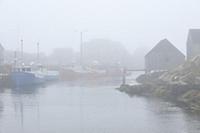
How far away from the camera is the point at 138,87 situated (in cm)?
3891

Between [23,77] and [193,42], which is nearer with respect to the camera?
[23,77]

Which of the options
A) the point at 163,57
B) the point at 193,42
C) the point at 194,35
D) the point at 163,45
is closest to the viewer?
the point at 193,42

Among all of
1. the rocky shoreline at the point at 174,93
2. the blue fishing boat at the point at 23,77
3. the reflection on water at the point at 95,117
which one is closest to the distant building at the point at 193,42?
the rocky shoreline at the point at 174,93

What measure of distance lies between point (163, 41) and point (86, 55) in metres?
56.8

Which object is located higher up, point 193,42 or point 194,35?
point 194,35

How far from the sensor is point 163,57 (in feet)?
190

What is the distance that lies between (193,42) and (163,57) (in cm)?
451

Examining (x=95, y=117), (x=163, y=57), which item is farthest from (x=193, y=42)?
(x=95, y=117)

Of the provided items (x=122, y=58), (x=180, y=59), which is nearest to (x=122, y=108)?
(x=180, y=59)

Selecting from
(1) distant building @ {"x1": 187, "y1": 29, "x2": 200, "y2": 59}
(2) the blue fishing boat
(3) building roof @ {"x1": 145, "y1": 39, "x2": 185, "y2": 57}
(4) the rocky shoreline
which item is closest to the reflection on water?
(4) the rocky shoreline

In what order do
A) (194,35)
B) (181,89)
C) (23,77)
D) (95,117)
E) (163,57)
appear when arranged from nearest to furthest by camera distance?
(95,117) < (181,89) < (23,77) < (194,35) < (163,57)

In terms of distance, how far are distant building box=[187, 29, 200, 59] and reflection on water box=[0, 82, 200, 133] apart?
2263cm

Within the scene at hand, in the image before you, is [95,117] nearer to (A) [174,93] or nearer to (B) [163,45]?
(A) [174,93]

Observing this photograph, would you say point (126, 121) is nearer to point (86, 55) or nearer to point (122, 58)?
point (122, 58)
